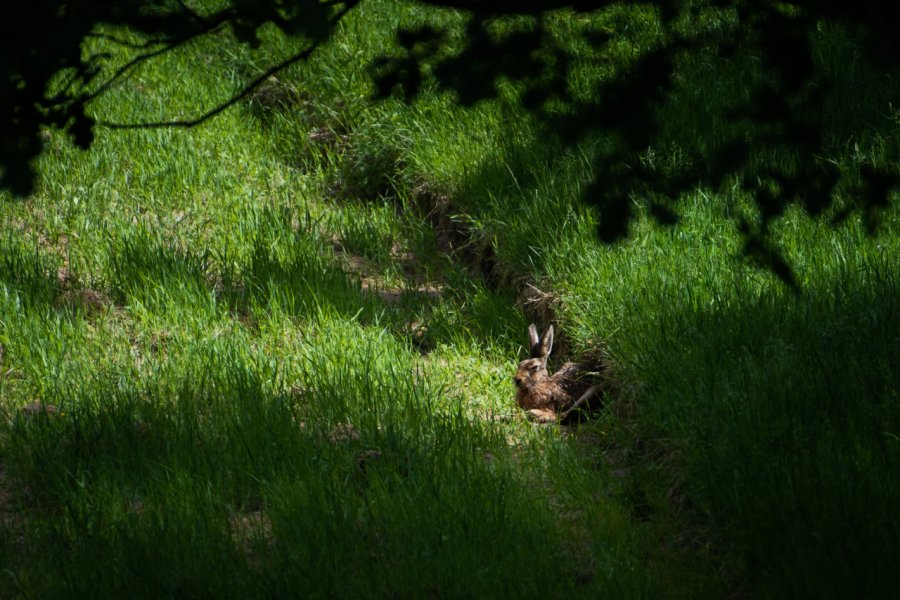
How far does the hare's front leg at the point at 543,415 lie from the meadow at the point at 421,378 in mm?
76

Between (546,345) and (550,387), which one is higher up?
(546,345)

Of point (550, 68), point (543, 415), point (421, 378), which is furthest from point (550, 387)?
point (550, 68)

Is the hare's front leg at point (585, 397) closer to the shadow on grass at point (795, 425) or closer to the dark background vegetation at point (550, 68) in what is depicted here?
the shadow on grass at point (795, 425)

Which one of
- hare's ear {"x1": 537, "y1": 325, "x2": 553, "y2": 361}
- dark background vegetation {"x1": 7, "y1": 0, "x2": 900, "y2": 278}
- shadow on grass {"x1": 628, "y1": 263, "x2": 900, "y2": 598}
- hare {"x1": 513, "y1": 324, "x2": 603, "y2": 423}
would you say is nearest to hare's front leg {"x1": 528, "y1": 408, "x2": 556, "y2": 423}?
hare {"x1": 513, "y1": 324, "x2": 603, "y2": 423}

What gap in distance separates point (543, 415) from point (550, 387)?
0.13 metres

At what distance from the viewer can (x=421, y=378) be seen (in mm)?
4605

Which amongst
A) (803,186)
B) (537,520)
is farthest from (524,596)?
(803,186)

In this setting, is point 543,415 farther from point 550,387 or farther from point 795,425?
point 795,425

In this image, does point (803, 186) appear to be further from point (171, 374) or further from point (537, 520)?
point (171, 374)

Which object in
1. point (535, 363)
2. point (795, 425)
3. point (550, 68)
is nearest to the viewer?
point (550, 68)

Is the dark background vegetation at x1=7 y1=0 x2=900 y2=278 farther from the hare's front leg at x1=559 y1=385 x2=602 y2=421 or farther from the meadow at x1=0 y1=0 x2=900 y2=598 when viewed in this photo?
the hare's front leg at x1=559 y1=385 x2=602 y2=421

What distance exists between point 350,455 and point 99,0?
83.9 inches

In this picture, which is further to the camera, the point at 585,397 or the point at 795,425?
the point at 585,397

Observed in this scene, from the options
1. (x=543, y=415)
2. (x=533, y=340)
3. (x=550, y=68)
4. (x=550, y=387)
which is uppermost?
(x=550, y=68)
